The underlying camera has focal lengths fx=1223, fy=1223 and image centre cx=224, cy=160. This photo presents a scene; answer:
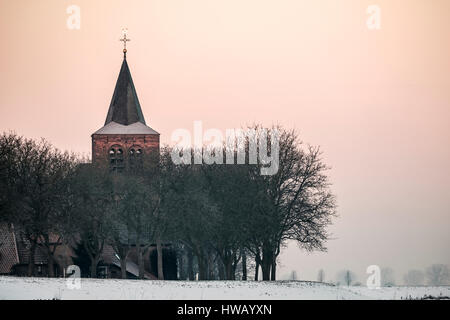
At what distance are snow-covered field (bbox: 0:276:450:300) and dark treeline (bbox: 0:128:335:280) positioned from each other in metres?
13.6

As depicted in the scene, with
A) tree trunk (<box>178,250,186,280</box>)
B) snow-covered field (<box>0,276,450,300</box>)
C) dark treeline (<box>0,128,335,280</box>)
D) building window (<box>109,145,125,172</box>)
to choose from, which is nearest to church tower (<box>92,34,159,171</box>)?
building window (<box>109,145,125,172</box>)

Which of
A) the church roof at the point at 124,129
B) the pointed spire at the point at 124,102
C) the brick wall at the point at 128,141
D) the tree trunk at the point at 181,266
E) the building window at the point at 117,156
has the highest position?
the pointed spire at the point at 124,102

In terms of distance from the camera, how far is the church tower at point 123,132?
139 metres

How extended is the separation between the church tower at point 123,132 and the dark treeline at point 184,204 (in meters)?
52.3

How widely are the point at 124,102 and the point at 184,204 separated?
58.6m

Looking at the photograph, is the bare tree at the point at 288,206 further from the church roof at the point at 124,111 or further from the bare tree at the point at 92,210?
the church roof at the point at 124,111

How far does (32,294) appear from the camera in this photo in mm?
56906

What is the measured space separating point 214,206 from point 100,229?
7.85m

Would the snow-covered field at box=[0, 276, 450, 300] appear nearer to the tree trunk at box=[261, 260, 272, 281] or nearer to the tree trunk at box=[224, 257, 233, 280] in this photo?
the tree trunk at box=[261, 260, 272, 281]

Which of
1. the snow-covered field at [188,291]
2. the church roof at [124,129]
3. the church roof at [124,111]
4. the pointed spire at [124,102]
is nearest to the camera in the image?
the snow-covered field at [188,291]

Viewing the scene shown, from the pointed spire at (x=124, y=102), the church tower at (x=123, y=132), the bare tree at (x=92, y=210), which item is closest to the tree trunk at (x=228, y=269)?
the bare tree at (x=92, y=210)

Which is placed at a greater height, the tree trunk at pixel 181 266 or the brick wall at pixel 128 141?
the brick wall at pixel 128 141
